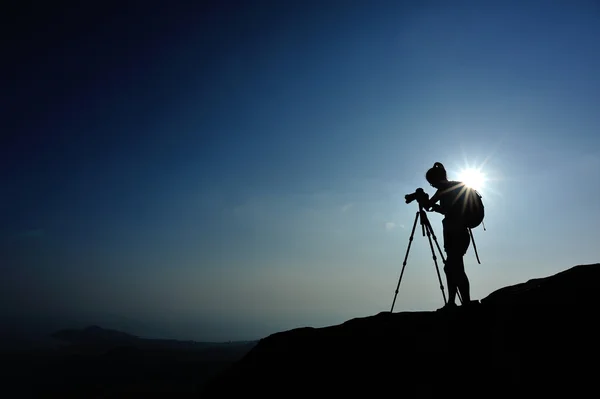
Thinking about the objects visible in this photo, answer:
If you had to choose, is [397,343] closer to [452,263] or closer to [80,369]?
[452,263]

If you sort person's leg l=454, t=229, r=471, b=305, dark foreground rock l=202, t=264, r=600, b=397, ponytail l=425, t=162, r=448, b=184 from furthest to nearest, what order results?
ponytail l=425, t=162, r=448, b=184 < person's leg l=454, t=229, r=471, b=305 < dark foreground rock l=202, t=264, r=600, b=397

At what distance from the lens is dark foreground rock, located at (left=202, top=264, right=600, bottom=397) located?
4.38 meters

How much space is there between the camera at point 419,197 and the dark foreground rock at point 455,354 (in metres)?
2.59

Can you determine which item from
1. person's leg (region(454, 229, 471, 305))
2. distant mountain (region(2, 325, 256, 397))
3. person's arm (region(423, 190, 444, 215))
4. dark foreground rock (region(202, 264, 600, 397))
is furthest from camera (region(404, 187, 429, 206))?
distant mountain (region(2, 325, 256, 397))

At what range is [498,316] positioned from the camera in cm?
564

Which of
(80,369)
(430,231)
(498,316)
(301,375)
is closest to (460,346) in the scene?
(498,316)

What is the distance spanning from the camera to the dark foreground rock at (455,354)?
4.38 m

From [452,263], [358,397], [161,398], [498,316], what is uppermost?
[452,263]

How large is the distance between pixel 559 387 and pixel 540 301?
2.06 m

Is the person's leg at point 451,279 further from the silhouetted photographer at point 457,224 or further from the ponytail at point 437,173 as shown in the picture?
the ponytail at point 437,173

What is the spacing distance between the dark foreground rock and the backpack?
1.66m

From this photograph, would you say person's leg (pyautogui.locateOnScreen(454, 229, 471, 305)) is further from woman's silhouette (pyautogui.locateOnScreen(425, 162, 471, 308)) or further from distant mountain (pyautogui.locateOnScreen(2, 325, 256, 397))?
distant mountain (pyautogui.locateOnScreen(2, 325, 256, 397))

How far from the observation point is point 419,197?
315 inches

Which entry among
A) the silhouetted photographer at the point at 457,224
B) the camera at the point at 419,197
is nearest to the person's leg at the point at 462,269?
the silhouetted photographer at the point at 457,224
